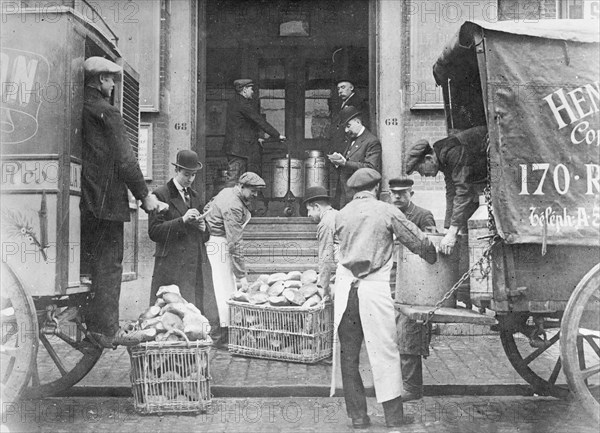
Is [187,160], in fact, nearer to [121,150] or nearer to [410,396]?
[121,150]

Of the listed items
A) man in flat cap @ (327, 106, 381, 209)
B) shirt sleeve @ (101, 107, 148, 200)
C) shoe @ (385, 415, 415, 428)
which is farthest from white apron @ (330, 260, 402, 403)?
man in flat cap @ (327, 106, 381, 209)

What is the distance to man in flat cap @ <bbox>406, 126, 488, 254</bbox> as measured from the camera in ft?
18.5

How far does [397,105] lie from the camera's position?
10156mm

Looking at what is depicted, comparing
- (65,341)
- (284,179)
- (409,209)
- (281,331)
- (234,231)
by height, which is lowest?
(281,331)

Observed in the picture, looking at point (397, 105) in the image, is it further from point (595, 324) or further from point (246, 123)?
point (595, 324)

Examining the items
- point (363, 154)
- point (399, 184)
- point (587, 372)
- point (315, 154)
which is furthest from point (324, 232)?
point (315, 154)

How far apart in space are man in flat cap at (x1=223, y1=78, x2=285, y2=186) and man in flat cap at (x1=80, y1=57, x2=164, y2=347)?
15.0ft

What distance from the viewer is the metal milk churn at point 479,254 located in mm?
5406

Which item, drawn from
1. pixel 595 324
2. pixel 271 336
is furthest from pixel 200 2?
pixel 595 324

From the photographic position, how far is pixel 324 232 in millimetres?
7641

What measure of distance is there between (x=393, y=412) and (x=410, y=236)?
4.25 feet

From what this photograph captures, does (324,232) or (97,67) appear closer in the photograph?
(97,67)

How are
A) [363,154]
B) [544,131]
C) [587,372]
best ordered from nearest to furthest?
[587,372], [544,131], [363,154]

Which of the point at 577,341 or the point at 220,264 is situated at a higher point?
the point at 220,264
